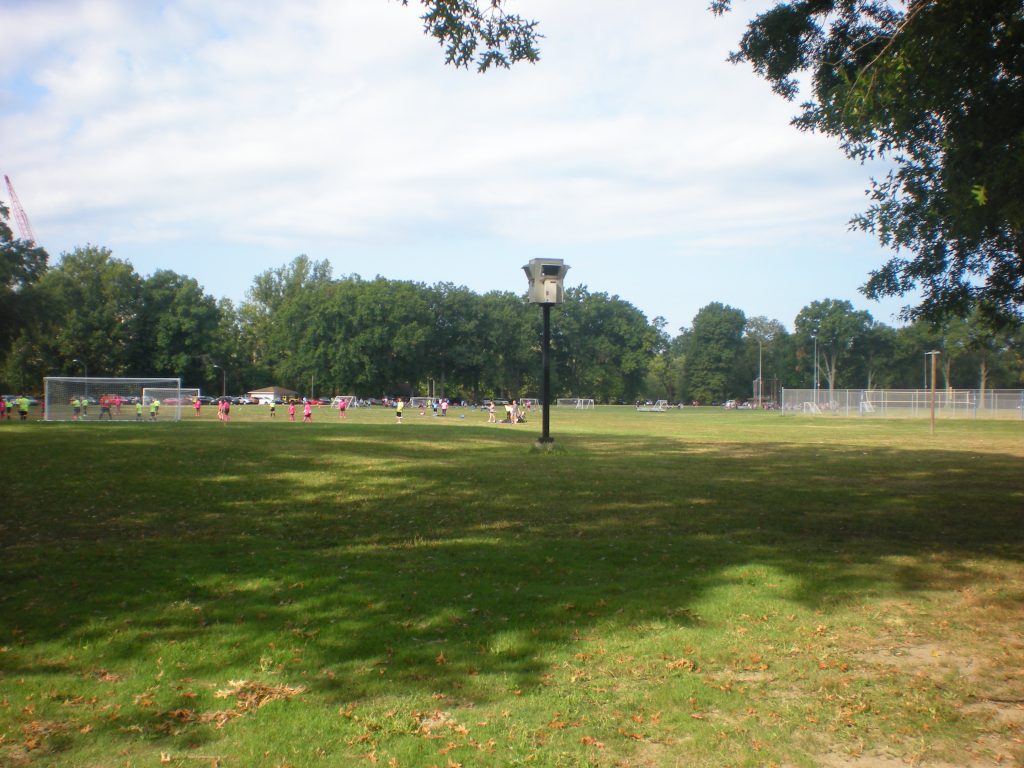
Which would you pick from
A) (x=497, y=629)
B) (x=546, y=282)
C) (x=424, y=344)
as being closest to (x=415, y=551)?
(x=497, y=629)

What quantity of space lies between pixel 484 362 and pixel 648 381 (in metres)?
47.0

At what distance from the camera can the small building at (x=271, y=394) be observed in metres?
113

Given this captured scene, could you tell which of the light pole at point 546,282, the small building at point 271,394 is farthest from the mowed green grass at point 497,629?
the small building at point 271,394

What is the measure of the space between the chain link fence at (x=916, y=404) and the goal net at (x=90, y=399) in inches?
2279

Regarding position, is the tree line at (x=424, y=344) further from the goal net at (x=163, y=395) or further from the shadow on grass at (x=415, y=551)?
the shadow on grass at (x=415, y=551)

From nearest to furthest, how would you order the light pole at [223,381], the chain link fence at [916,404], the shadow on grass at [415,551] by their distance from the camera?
the shadow on grass at [415,551] < the chain link fence at [916,404] < the light pole at [223,381]

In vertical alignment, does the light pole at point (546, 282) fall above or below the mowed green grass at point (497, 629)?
above

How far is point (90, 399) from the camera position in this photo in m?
45.1

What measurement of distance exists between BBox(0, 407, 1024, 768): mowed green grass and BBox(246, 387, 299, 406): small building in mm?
101235

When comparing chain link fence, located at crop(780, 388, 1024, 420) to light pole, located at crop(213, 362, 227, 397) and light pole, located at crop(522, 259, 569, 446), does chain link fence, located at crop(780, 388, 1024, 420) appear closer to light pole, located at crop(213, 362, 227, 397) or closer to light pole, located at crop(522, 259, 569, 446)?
light pole, located at crop(522, 259, 569, 446)

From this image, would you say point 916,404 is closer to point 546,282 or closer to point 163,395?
point 546,282

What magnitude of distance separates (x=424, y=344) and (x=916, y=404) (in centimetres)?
6095

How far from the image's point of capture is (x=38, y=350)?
94.2 meters

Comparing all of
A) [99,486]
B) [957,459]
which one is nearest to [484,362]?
[957,459]
